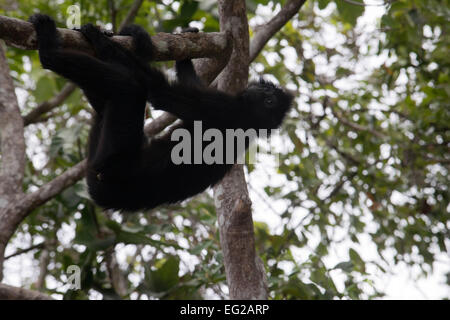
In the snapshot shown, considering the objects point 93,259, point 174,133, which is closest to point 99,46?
point 174,133

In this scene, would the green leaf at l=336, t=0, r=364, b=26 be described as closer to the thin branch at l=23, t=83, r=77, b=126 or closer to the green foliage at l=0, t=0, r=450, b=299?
the green foliage at l=0, t=0, r=450, b=299

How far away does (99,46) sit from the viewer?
11.7 feet

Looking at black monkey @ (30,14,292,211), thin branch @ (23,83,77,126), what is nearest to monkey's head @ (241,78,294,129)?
black monkey @ (30,14,292,211)

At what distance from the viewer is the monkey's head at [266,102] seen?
4.46m

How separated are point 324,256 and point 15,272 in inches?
206

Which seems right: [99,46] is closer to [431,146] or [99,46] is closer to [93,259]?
[93,259]

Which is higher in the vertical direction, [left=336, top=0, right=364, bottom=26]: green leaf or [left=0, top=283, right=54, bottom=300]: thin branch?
[left=336, top=0, right=364, bottom=26]: green leaf

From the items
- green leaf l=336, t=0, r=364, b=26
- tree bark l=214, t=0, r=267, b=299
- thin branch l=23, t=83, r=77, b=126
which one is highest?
→ green leaf l=336, t=0, r=364, b=26

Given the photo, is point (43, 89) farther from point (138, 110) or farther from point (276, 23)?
point (276, 23)

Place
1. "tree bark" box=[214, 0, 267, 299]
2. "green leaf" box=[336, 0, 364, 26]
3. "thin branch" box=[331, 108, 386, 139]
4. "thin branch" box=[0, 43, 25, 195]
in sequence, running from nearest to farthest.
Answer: "tree bark" box=[214, 0, 267, 299]
"thin branch" box=[0, 43, 25, 195]
"green leaf" box=[336, 0, 364, 26]
"thin branch" box=[331, 108, 386, 139]

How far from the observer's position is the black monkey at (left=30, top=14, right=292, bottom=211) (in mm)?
3611

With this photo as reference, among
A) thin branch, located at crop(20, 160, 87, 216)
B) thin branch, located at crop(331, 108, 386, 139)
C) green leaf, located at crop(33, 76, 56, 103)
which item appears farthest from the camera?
thin branch, located at crop(331, 108, 386, 139)

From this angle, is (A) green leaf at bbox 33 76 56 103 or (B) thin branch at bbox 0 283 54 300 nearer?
(B) thin branch at bbox 0 283 54 300

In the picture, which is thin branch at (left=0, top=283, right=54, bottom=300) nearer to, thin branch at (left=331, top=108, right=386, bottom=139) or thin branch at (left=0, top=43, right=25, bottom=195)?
thin branch at (left=0, top=43, right=25, bottom=195)
